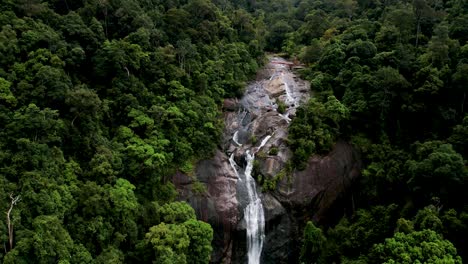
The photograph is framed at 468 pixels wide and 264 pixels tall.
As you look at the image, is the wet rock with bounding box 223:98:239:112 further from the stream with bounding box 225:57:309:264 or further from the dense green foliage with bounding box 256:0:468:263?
the dense green foliage with bounding box 256:0:468:263

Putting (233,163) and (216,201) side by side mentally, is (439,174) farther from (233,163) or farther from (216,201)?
(233,163)

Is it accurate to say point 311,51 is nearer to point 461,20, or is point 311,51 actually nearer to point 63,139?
point 461,20

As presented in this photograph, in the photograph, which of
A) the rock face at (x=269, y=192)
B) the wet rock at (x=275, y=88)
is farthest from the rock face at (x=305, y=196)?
the wet rock at (x=275, y=88)

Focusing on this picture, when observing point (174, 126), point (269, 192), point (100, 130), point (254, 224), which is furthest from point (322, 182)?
point (100, 130)

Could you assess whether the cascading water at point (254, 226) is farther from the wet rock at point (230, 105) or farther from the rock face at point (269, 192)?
the wet rock at point (230, 105)

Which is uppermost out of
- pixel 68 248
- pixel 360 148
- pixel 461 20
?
pixel 461 20

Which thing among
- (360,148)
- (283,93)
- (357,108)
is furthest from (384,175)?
(283,93)
